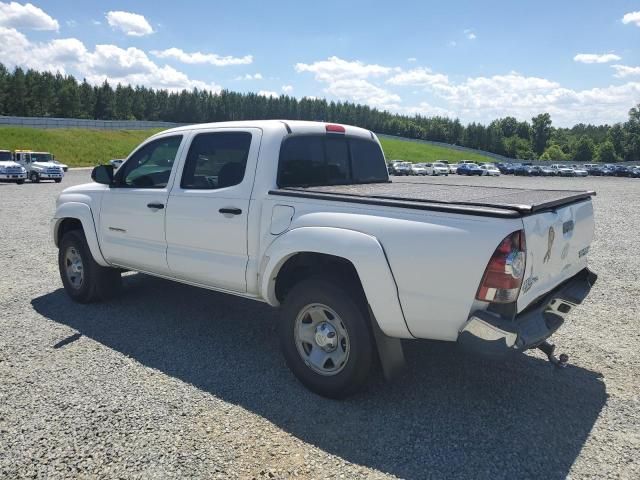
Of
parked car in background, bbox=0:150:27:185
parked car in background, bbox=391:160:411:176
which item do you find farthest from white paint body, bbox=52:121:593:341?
parked car in background, bbox=391:160:411:176

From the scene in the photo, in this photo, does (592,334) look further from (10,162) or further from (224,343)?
(10,162)

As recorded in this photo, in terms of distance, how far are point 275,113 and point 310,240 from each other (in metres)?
130

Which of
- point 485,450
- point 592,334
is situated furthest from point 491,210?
point 592,334

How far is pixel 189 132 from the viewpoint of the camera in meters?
4.84

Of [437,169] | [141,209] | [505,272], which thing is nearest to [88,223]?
[141,209]

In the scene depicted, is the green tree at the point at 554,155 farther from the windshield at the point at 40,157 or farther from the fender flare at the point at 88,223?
the fender flare at the point at 88,223

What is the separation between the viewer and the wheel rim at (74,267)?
19.4ft

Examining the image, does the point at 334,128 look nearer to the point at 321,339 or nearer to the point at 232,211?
the point at 232,211

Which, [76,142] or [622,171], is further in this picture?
[622,171]

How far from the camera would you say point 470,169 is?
61469 mm

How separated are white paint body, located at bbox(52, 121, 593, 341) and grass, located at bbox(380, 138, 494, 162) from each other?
88552mm

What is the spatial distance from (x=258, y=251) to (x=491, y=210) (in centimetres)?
187

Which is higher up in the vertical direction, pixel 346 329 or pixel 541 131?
pixel 541 131

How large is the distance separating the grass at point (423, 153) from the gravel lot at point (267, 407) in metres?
88.7
